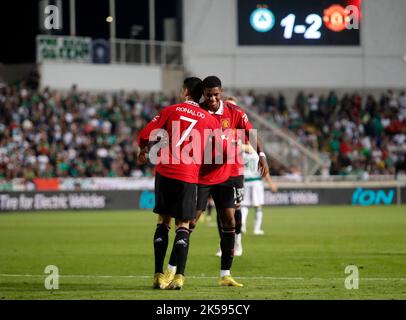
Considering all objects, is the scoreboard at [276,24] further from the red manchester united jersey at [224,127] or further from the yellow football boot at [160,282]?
the yellow football boot at [160,282]

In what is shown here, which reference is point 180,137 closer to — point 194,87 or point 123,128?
point 194,87

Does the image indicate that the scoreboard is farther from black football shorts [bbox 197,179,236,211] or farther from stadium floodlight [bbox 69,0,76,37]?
black football shorts [bbox 197,179,236,211]

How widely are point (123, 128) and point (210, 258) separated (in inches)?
990

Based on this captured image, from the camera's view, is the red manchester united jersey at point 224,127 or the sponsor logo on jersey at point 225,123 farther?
the sponsor logo on jersey at point 225,123

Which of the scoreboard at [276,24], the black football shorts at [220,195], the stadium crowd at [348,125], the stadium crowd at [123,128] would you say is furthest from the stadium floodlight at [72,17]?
the black football shorts at [220,195]

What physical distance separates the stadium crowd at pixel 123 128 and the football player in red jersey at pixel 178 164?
26894mm

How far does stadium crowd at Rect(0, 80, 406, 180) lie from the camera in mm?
40062

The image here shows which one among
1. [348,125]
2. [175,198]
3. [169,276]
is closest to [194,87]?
[175,198]

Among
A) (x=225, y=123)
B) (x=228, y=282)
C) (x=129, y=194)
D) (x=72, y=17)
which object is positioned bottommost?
(x=129, y=194)

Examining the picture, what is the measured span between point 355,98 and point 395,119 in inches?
97.8

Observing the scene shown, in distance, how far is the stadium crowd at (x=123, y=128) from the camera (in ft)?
131

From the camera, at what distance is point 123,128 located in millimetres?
42844

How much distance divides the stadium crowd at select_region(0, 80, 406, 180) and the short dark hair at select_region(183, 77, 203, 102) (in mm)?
26815

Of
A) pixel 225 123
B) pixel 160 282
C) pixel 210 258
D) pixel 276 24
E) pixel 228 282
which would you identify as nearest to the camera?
pixel 160 282
